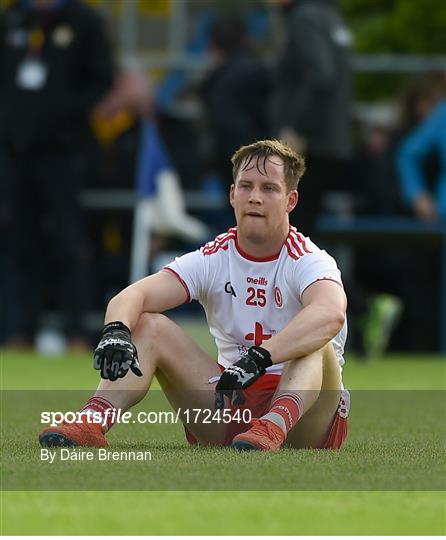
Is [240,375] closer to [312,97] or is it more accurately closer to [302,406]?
[302,406]

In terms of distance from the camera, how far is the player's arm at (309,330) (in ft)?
19.7

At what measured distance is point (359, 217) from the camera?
49.4 feet

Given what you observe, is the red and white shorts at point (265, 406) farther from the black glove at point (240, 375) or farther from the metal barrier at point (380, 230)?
the metal barrier at point (380, 230)

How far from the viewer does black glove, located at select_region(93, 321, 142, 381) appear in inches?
230

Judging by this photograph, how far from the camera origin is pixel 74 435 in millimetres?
6020

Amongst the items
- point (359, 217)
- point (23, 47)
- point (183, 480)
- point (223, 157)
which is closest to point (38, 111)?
point (23, 47)

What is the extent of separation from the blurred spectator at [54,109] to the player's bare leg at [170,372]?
748 centimetres

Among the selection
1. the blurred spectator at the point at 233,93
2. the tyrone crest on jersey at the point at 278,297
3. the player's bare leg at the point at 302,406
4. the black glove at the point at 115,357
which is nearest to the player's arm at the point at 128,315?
the black glove at the point at 115,357

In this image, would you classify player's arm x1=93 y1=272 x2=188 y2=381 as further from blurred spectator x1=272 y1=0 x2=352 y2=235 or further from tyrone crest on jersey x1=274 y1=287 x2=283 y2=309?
blurred spectator x1=272 y1=0 x2=352 y2=235

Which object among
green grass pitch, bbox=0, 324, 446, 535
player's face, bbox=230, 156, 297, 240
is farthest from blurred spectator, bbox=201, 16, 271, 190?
player's face, bbox=230, 156, 297, 240

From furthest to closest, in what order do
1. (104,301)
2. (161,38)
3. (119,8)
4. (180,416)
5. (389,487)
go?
(161,38) < (119,8) < (104,301) < (180,416) < (389,487)

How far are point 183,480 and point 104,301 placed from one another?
32.3ft

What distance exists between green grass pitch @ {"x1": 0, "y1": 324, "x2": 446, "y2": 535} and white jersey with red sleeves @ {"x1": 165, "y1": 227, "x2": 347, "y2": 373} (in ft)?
1.70

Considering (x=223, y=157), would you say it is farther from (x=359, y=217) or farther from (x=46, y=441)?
(x=46, y=441)
